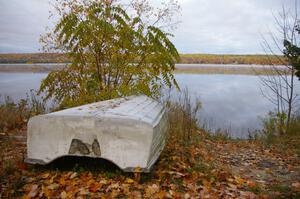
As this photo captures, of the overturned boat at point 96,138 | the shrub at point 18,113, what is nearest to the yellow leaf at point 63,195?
the overturned boat at point 96,138

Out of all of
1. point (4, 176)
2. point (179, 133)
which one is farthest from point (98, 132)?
point (179, 133)

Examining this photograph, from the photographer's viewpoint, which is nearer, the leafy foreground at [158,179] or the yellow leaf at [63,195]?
the yellow leaf at [63,195]

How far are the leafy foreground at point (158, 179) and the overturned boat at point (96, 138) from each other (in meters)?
0.23

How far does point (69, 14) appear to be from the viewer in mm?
6137

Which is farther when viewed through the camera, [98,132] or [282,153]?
[282,153]

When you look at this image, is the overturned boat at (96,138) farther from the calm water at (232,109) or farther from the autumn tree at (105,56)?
the calm water at (232,109)

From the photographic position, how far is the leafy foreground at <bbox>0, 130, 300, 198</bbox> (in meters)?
3.02

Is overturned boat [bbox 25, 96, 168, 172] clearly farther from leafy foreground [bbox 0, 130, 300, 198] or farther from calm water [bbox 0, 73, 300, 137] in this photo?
calm water [bbox 0, 73, 300, 137]

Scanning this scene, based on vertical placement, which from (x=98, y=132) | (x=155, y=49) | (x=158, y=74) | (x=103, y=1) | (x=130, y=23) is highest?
(x=103, y=1)

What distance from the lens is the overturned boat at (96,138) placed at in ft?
10.4

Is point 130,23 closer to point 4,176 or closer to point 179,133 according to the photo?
point 179,133

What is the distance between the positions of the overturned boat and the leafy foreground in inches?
9.1

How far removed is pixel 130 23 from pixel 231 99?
10836mm

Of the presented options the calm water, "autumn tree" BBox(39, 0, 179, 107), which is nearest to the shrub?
"autumn tree" BBox(39, 0, 179, 107)
